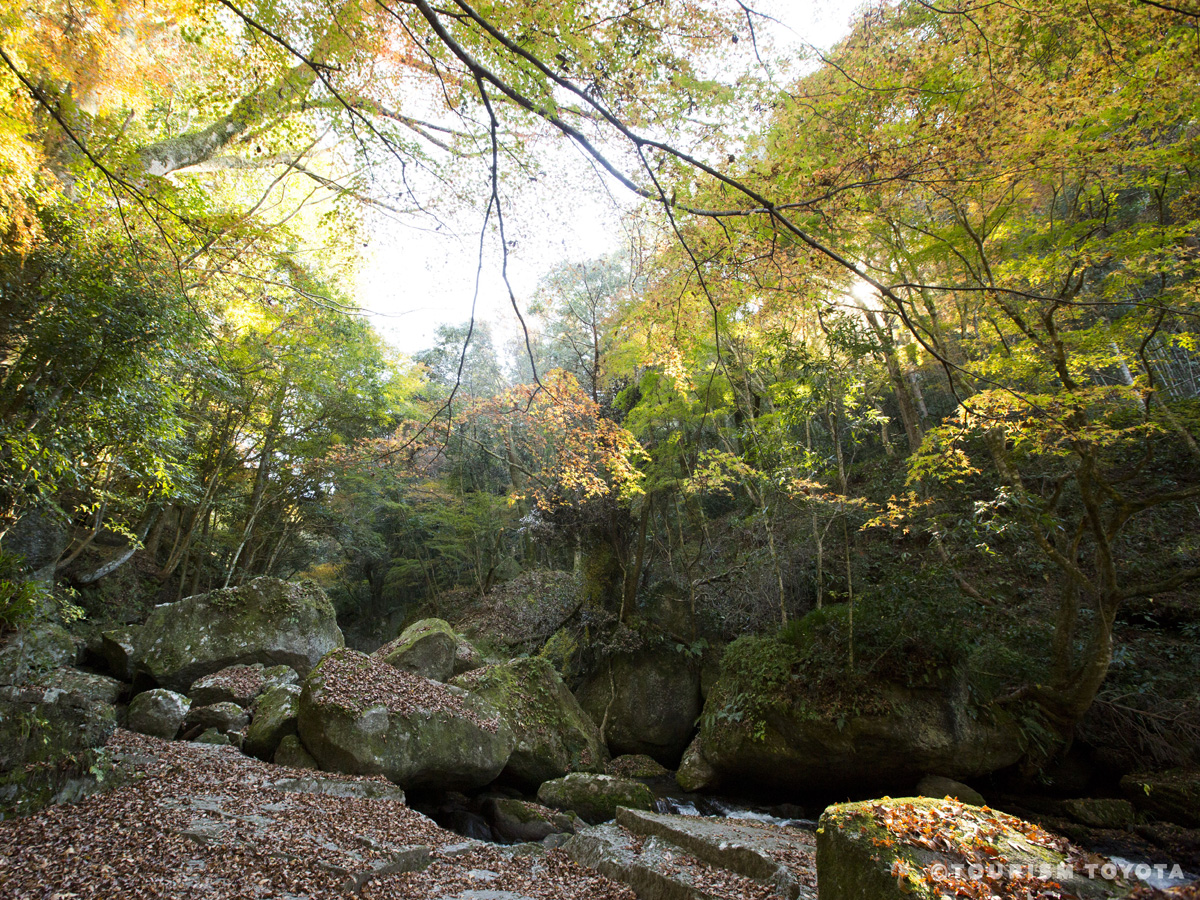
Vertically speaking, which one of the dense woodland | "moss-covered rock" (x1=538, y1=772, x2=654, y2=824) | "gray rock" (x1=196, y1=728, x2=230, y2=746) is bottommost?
"moss-covered rock" (x1=538, y1=772, x2=654, y2=824)

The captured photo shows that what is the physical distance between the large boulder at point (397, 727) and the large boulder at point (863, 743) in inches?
124

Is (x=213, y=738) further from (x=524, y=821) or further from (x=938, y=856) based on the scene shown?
(x=938, y=856)

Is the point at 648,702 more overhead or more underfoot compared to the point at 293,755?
more overhead

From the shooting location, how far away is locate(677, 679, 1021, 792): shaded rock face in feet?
20.7

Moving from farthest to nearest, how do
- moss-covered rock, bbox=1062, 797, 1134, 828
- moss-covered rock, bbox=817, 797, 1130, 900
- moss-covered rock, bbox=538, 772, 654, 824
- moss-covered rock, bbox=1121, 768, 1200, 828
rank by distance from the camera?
moss-covered rock, bbox=538, 772, 654, 824 → moss-covered rock, bbox=1062, 797, 1134, 828 → moss-covered rock, bbox=1121, 768, 1200, 828 → moss-covered rock, bbox=817, 797, 1130, 900

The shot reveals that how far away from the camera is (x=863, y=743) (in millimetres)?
6441

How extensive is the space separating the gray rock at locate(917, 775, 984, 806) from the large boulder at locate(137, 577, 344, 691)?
31.8ft

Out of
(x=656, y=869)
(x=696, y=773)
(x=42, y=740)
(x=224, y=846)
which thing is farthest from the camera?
(x=696, y=773)

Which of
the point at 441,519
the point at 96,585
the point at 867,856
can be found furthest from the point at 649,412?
the point at 96,585

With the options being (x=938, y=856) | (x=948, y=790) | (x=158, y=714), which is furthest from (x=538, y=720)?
(x=938, y=856)

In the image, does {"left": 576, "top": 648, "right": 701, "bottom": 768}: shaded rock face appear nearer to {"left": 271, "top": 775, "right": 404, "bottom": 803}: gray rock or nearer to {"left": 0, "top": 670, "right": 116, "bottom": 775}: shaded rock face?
{"left": 271, "top": 775, "right": 404, "bottom": 803}: gray rock

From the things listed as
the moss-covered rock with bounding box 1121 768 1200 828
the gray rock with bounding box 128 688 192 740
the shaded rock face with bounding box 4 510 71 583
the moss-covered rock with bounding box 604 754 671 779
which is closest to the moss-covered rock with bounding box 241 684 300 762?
the gray rock with bounding box 128 688 192 740

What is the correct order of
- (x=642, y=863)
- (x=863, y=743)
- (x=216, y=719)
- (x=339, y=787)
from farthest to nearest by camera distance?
(x=216, y=719) → (x=863, y=743) → (x=339, y=787) → (x=642, y=863)

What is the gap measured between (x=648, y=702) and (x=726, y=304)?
727cm
